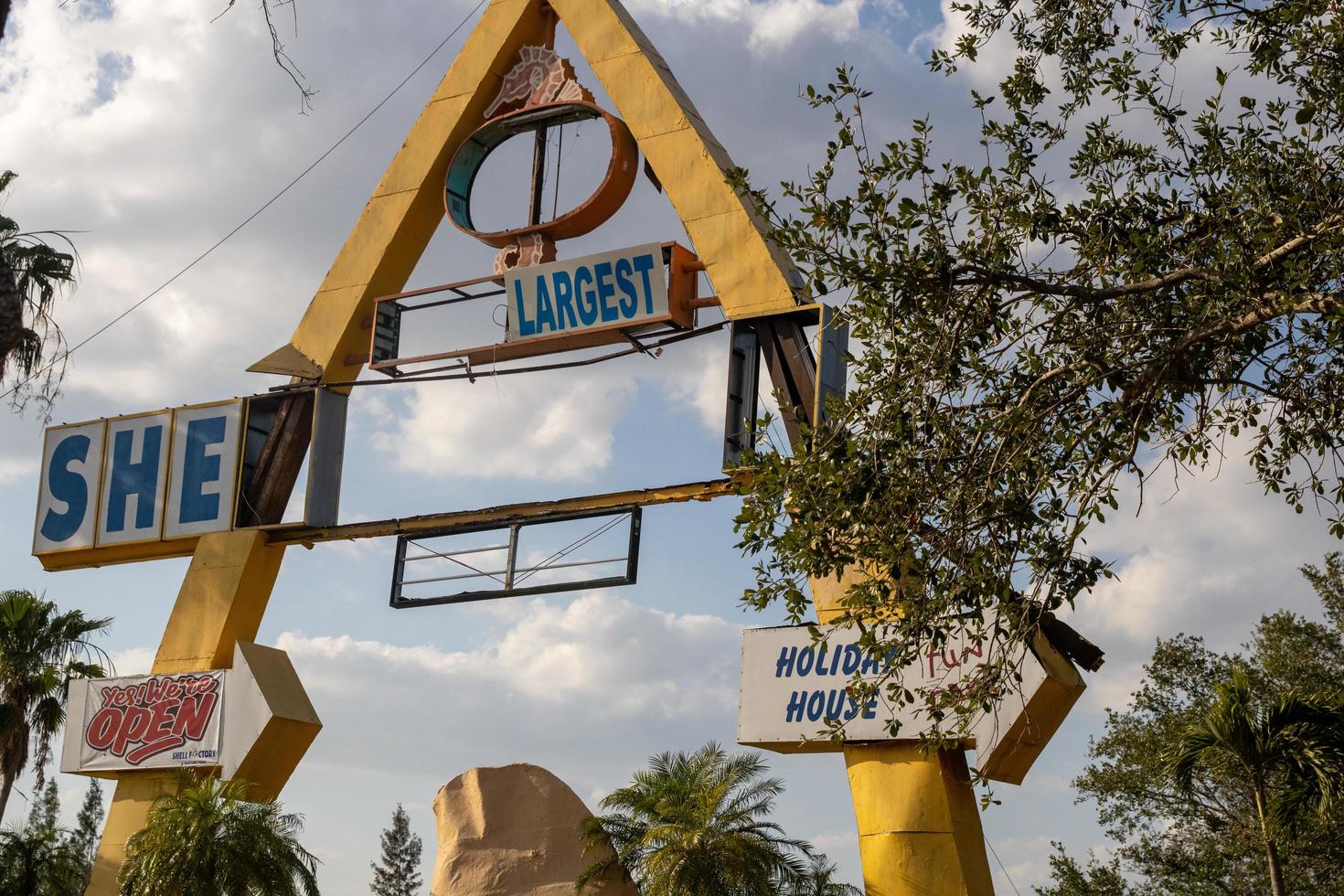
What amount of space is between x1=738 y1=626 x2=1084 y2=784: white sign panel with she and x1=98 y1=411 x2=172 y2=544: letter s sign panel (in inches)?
391

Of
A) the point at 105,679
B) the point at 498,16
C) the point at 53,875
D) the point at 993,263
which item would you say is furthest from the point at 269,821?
the point at 993,263

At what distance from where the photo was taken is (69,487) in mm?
24344

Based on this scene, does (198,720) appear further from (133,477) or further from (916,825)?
(916,825)

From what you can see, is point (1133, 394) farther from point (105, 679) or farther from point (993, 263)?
point (105, 679)

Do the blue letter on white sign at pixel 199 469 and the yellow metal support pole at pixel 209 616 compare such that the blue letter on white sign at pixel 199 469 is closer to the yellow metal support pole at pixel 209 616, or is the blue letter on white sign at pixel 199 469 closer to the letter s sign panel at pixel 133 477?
the letter s sign panel at pixel 133 477

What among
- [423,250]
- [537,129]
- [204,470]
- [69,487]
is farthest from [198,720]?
[537,129]

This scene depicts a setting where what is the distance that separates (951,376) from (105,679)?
15821mm

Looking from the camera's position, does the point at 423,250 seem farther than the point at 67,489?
No

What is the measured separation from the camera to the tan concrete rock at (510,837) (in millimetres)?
20750

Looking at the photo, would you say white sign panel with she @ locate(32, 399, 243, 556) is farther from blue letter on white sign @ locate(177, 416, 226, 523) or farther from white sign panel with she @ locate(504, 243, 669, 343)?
white sign panel with she @ locate(504, 243, 669, 343)

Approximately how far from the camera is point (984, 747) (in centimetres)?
1659

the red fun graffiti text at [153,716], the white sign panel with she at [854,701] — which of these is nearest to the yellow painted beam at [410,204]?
the red fun graffiti text at [153,716]

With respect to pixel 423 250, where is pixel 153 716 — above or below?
below

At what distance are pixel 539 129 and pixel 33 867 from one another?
15.0 meters
